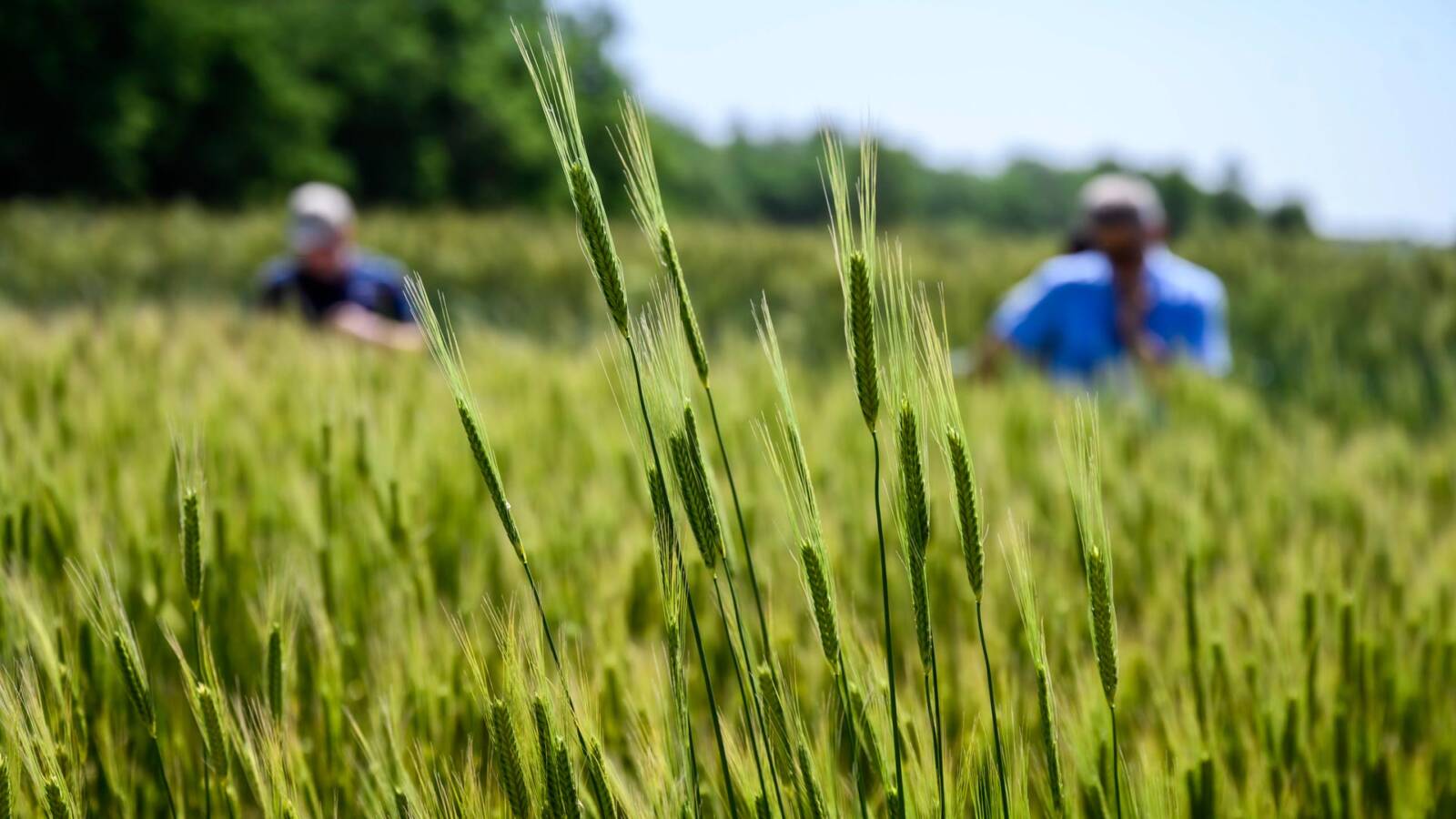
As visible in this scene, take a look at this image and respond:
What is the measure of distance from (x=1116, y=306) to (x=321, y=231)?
3.19 m

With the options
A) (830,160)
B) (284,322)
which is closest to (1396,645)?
(830,160)

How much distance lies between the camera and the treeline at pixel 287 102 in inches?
769

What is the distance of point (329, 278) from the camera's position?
4.37 meters

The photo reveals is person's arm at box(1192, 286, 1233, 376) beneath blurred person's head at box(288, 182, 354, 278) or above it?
beneath

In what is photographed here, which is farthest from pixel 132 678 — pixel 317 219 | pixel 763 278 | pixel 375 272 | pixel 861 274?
pixel 763 278

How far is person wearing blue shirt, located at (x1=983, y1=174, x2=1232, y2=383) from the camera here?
350 cm

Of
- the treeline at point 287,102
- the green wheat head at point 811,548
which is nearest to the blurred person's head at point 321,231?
the green wheat head at point 811,548

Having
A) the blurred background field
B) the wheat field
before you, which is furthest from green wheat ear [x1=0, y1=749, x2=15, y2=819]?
the blurred background field

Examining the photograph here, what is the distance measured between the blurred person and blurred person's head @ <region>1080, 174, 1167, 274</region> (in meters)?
2.68

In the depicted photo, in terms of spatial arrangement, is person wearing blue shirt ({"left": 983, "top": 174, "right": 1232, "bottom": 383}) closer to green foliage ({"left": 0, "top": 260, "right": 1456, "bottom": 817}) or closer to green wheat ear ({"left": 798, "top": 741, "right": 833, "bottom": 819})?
green foliage ({"left": 0, "top": 260, "right": 1456, "bottom": 817})

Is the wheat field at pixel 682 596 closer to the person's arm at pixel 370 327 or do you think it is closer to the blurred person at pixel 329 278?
the person's arm at pixel 370 327

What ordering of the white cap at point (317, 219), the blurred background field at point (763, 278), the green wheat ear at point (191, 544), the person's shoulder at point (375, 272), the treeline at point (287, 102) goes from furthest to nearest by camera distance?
1. the treeline at point (287, 102)
2. the blurred background field at point (763, 278)
3. the person's shoulder at point (375, 272)
4. the white cap at point (317, 219)
5. the green wheat ear at point (191, 544)

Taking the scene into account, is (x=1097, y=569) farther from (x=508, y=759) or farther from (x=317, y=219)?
(x=317, y=219)

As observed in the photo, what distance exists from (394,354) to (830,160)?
2.56 meters
